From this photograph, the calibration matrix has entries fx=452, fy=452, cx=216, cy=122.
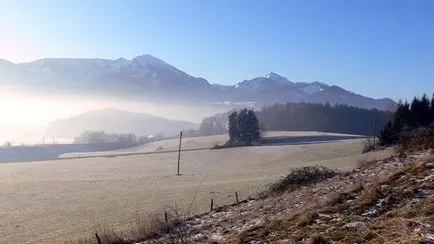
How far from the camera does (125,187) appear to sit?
52344 millimetres

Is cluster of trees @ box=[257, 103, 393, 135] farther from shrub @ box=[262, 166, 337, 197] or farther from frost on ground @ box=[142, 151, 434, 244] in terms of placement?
frost on ground @ box=[142, 151, 434, 244]

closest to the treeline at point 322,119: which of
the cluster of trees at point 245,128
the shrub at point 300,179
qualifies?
the cluster of trees at point 245,128

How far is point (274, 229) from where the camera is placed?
8102mm

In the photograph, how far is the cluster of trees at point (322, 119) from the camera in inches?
6619

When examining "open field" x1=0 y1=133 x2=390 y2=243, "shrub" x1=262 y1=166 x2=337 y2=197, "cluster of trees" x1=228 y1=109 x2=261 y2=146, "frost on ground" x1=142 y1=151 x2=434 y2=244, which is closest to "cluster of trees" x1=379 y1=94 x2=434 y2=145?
"open field" x1=0 y1=133 x2=390 y2=243

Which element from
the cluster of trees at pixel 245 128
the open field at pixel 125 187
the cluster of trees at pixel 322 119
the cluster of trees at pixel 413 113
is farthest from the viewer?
the cluster of trees at pixel 322 119

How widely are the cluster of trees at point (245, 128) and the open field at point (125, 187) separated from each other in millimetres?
13302

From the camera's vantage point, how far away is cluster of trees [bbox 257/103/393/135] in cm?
16812

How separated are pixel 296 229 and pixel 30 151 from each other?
167 meters

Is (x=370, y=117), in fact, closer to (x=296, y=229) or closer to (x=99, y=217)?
(x=99, y=217)

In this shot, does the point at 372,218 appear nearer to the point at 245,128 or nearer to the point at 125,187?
the point at 125,187

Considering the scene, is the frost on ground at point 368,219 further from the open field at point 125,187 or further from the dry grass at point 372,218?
the open field at point 125,187

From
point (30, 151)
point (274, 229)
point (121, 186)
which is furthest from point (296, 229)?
point (30, 151)

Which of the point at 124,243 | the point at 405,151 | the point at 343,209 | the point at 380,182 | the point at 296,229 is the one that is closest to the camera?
the point at 296,229
